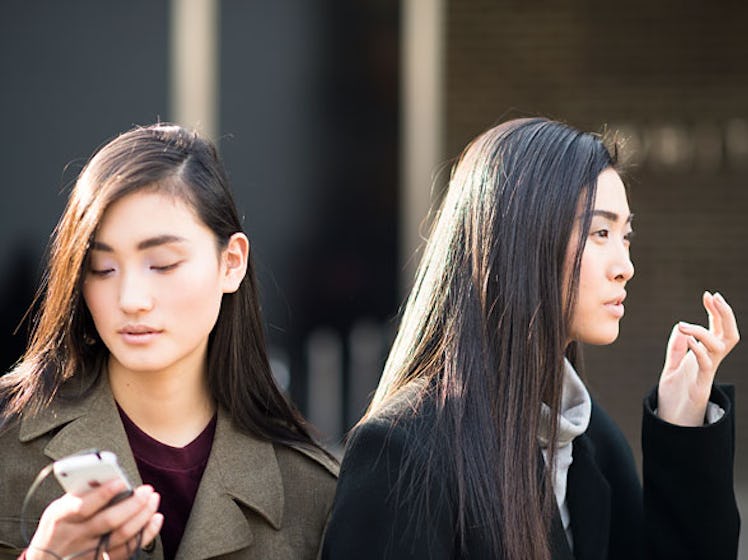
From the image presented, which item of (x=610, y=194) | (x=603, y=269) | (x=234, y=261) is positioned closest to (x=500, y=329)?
(x=603, y=269)

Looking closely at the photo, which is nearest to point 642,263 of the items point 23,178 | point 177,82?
point 177,82

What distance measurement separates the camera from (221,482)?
8.91 ft

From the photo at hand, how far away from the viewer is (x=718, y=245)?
7285 mm

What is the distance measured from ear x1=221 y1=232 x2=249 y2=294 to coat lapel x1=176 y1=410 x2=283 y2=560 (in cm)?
28

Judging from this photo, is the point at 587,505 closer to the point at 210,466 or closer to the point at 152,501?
the point at 210,466

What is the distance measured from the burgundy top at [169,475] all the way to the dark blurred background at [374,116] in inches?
173

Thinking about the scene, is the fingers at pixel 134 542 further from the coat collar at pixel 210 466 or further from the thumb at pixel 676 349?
the thumb at pixel 676 349

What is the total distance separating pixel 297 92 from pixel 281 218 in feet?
2.20

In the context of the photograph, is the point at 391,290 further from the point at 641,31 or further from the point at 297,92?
the point at 641,31

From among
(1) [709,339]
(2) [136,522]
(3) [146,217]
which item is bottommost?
(2) [136,522]

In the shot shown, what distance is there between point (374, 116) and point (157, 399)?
4.65 meters

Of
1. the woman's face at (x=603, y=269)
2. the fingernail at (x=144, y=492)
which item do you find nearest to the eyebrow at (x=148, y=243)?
the fingernail at (x=144, y=492)

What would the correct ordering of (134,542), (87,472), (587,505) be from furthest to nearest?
(587,505)
(134,542)
(87,472)

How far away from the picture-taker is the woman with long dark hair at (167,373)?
2580 millimetres
